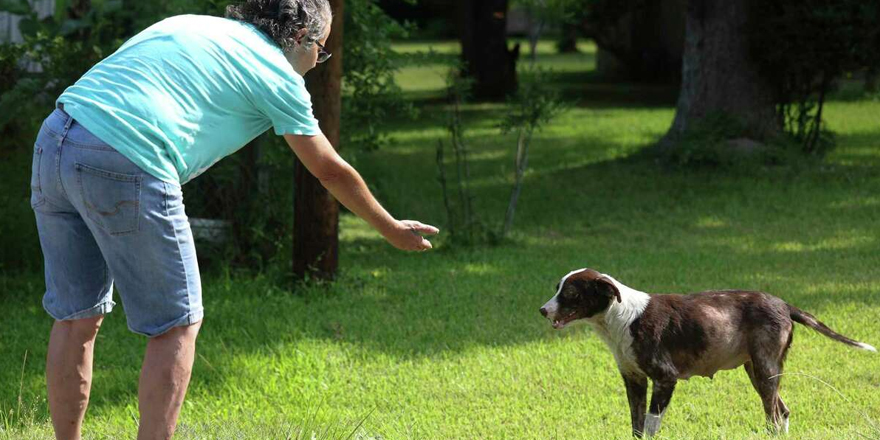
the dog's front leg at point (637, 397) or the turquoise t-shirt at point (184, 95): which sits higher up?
the turquoise t-shirt at point (184, 95)

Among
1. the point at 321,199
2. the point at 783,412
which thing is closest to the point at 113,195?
the point at 783,412

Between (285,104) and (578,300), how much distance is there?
1.78 m

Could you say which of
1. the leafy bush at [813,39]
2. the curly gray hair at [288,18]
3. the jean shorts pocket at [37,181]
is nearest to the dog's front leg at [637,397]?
the curly gray hair at [288,18]

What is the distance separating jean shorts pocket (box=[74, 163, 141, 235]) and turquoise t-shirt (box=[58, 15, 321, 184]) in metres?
0.08

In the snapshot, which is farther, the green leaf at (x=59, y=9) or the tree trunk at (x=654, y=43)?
the tree trunk at (x=654, y=43)

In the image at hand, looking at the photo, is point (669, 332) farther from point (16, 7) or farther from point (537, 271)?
point (16, 7)

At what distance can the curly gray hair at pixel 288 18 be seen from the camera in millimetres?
3682

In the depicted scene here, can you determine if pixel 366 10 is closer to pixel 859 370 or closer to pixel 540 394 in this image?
pixel 540 394

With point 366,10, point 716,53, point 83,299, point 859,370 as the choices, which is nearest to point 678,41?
point 716,53

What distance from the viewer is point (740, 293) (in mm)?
4895

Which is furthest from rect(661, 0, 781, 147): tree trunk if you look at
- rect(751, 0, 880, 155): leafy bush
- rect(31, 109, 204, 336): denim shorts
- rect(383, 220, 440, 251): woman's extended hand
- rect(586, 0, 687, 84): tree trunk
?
rect(586, 0, 687, 84): tree trunk

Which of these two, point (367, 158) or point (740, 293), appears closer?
point (740, 293)

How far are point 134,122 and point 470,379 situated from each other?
3.00 meters

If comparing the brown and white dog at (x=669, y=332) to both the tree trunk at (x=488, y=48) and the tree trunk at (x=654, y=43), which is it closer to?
the tree trunk at (x=488, y=48)
